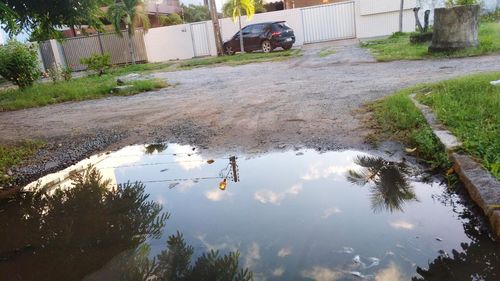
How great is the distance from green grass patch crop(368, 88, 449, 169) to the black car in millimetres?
13053

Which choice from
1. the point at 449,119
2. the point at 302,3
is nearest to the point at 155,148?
the point at 449,119

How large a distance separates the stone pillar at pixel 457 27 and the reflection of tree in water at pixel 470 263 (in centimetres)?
958

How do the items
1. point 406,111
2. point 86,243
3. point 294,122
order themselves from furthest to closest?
point 294,122 < point 406,111 < point 86,243

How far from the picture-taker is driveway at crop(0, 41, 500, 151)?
5.10 meters

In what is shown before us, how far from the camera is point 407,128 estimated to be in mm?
4562

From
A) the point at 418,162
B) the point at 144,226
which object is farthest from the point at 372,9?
the point at 144,226

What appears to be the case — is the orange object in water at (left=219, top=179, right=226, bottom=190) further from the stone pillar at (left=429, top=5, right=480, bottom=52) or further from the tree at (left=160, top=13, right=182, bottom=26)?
the tree at (left=160, top=13, right=182, bottom=26)

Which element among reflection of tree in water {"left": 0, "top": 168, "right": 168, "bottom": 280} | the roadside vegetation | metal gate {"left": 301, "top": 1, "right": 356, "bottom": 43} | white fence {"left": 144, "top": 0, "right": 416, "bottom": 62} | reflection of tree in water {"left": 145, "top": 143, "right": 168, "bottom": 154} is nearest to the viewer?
reflection of tree in water {"left": 0, "top": 168, "right": 168, "bottom": 280}

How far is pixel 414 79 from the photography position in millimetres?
7699

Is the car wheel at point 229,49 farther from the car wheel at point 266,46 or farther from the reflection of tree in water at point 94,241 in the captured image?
the reflection of tree in water at point 94,241

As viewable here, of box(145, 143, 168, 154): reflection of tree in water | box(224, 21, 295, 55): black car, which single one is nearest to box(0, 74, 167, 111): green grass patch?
box(145, 143, 168, 154): reflection of tree in water

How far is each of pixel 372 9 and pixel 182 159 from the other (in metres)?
18.9

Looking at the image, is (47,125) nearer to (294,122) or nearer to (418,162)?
(294,122)

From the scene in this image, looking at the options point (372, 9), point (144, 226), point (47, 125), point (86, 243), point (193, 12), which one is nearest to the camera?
point (86, 243)
